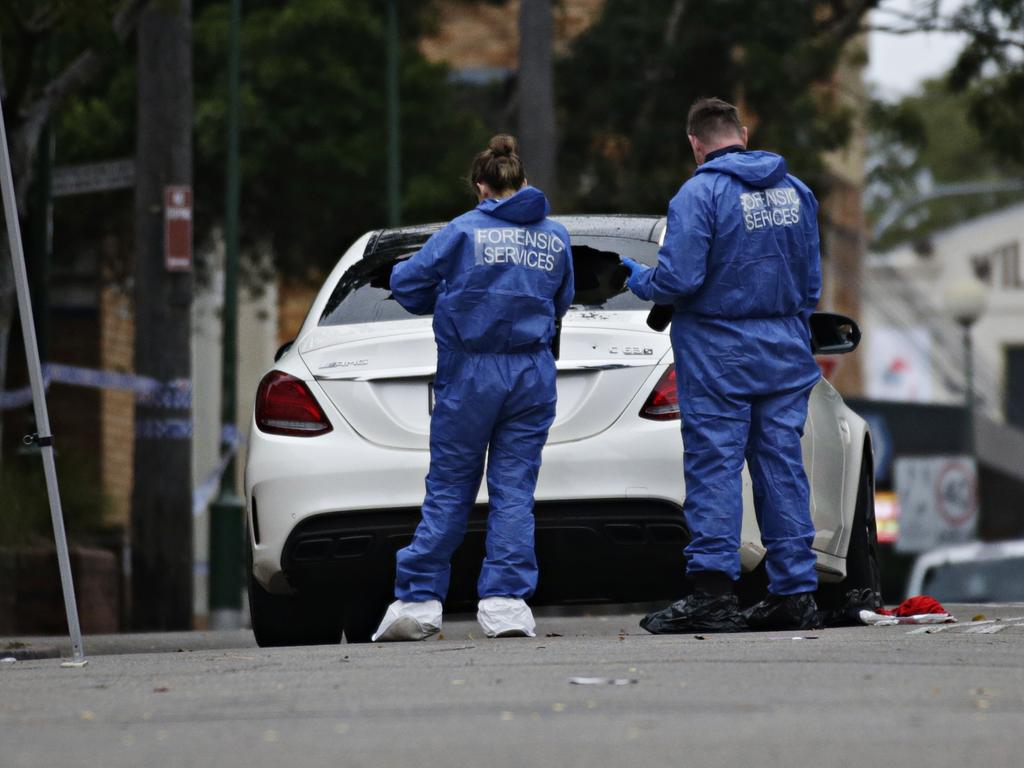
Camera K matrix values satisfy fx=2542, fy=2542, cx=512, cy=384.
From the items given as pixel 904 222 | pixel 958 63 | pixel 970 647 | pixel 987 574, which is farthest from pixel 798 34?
pixel 904 222

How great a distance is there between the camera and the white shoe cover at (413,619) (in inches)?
316

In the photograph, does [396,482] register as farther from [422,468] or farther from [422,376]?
[422,376]

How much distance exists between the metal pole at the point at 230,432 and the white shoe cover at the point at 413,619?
9267 millimetres

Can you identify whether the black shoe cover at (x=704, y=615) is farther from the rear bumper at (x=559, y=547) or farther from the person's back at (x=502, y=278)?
the person's back at (x=502, y=278)

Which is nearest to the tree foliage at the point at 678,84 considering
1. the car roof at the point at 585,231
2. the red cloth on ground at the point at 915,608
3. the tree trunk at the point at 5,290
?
the tree trunk at the point at 5,290

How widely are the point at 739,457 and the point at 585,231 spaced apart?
120cm

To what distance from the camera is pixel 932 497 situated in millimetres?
27031

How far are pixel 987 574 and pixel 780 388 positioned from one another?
13.6m

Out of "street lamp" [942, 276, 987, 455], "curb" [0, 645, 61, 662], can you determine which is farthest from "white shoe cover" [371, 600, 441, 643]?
"street lamp" [942, 276, 987, 455]

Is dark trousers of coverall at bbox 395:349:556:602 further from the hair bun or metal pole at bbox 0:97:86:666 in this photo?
metal pole at bbox 0:97:86:666

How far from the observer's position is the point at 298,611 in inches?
335

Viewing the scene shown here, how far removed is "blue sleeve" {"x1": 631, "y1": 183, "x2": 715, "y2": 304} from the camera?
7.86 m

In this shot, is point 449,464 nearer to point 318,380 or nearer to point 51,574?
point 318,380

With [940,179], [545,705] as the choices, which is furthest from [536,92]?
[940,179]
